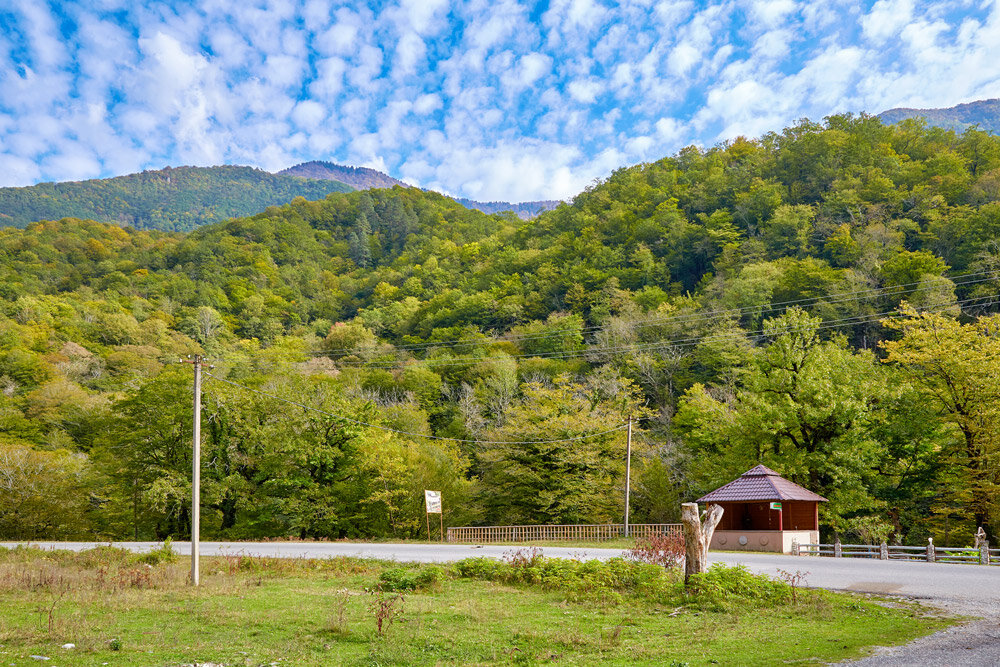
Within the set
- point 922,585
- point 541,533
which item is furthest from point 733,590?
point 541,533

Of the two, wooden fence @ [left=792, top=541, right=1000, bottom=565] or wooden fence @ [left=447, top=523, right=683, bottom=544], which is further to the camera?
wooden fence @ [left=447, top=523, right=683, bottom=544]

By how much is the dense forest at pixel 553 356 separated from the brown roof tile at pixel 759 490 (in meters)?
6.04

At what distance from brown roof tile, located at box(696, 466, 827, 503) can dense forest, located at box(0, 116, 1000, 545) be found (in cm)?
604

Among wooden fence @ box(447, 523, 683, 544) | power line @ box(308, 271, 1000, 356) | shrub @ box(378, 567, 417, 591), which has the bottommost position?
wooden fence @ box(447, 523, 683, 544)

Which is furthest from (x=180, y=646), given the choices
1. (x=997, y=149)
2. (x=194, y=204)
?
(x=194, y=204)

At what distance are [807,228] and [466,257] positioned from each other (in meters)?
50.6

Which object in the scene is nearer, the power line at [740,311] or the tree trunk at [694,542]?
the tree trunk at [694,542]

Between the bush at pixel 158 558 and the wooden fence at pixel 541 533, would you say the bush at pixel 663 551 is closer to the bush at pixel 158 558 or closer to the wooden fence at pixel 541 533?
the bush at pixel 158 558

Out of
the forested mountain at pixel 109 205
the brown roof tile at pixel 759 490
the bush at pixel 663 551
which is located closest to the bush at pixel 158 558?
the bush at pixel 663 551

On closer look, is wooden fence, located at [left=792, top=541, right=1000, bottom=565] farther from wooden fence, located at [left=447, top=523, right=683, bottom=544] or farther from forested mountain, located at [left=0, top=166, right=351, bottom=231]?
forested mountain, located at [left=0, top=166, right=351, bottom=231]

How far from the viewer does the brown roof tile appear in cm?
2898

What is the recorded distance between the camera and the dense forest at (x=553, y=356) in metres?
37.4

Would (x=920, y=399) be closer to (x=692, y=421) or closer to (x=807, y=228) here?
(x=692, y=421)

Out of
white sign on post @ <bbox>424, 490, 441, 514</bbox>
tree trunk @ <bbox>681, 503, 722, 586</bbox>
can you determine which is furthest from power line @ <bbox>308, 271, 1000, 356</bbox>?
tree trunk @ <bbox>681, 503, 722, 586</bbox>
